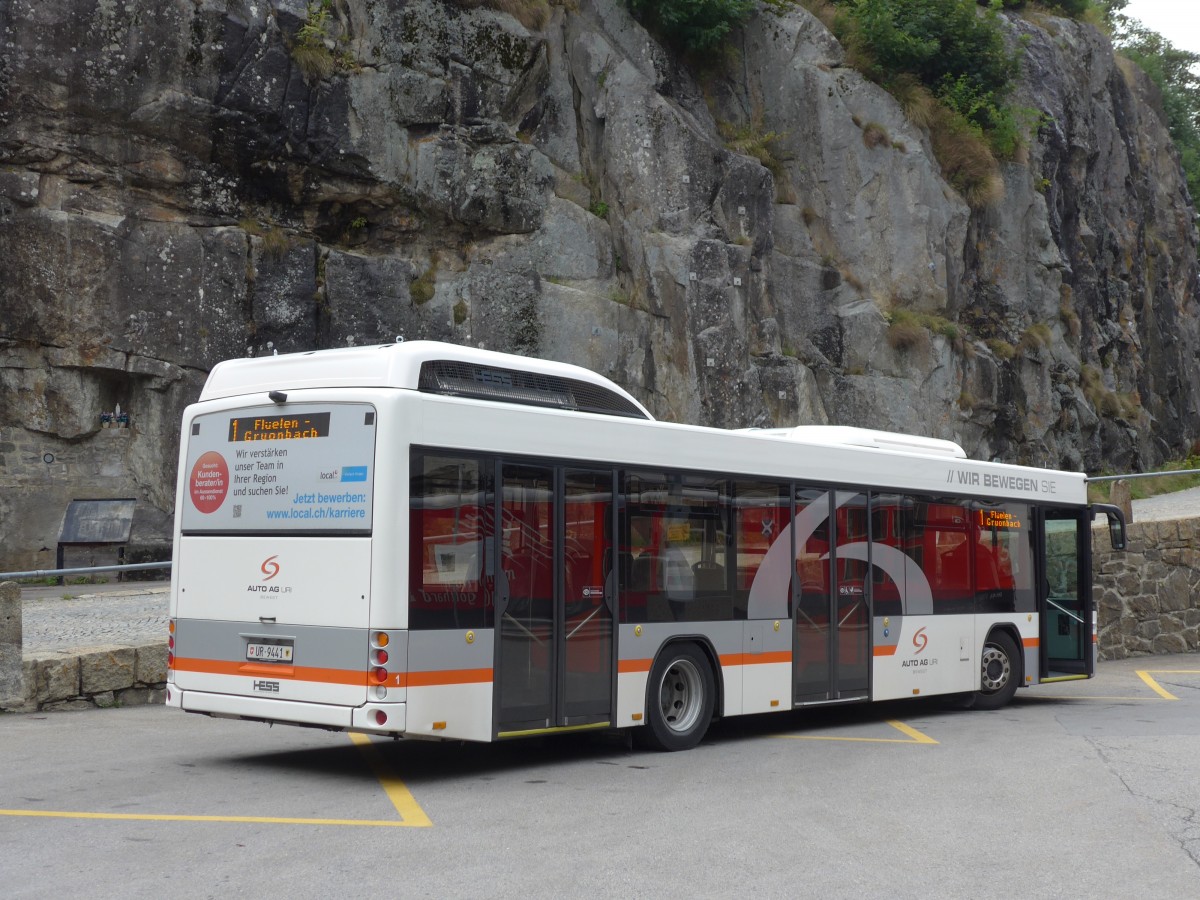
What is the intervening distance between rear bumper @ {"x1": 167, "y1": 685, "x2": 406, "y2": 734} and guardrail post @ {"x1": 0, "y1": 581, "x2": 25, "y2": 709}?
2.82m

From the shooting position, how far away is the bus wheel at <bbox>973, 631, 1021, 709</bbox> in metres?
15.0

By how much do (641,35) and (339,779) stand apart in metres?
25.0

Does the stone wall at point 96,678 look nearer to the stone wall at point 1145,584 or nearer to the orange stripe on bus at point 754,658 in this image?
the orange stripe on bus at point 754,658

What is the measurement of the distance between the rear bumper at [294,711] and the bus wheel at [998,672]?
→ 8444mm

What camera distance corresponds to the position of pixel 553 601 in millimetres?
9953

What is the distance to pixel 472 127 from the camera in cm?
2667

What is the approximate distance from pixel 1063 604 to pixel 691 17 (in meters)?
20.2

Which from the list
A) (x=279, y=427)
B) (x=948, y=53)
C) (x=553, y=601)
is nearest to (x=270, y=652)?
(x=279, y=427)

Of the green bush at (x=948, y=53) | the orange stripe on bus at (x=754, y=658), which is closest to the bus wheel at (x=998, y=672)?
the orange stripe on bus at (x=754, y=658)

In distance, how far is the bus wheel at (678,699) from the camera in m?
10.9

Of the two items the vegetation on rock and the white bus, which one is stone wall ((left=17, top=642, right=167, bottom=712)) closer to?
the white bus

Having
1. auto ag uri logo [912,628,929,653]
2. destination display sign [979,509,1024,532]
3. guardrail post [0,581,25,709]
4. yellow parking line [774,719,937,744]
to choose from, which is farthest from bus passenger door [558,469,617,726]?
destination display sign [979,509,1024,532]

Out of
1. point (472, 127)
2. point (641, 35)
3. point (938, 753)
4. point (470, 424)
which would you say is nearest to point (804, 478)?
point (938, 753)

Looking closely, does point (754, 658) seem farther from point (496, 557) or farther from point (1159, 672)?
point (1159, 672)
